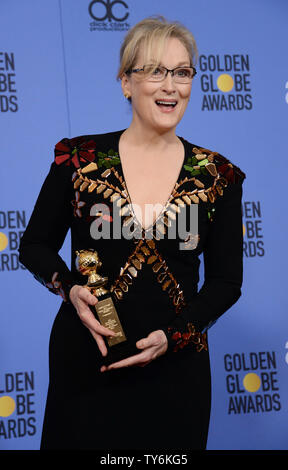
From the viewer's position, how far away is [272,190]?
10.5ft

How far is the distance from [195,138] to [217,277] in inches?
61.1

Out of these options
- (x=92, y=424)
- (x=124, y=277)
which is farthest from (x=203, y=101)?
(x=92, y=424)

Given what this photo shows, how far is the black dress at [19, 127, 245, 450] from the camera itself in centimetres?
158

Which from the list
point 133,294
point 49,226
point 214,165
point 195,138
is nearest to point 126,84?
point 214,165

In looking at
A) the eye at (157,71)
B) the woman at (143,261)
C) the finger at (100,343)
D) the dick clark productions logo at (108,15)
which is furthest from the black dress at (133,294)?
the dick clark productions logo at (108,15)

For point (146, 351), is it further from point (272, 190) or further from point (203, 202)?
point (272, 190)

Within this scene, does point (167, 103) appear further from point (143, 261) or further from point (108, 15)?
point (108, 15)

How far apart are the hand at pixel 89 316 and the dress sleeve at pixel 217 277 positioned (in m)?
0.16

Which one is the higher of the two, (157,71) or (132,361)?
(157,71)

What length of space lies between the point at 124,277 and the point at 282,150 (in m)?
1.87

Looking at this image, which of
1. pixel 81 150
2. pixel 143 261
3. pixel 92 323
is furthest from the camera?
pixel 81 150

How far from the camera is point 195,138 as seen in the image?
3.11m

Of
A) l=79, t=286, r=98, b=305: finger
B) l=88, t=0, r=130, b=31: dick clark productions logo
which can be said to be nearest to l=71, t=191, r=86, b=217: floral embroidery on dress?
l=79, t=286, r=98, b=305: finger

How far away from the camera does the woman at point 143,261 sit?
158 centimetres
